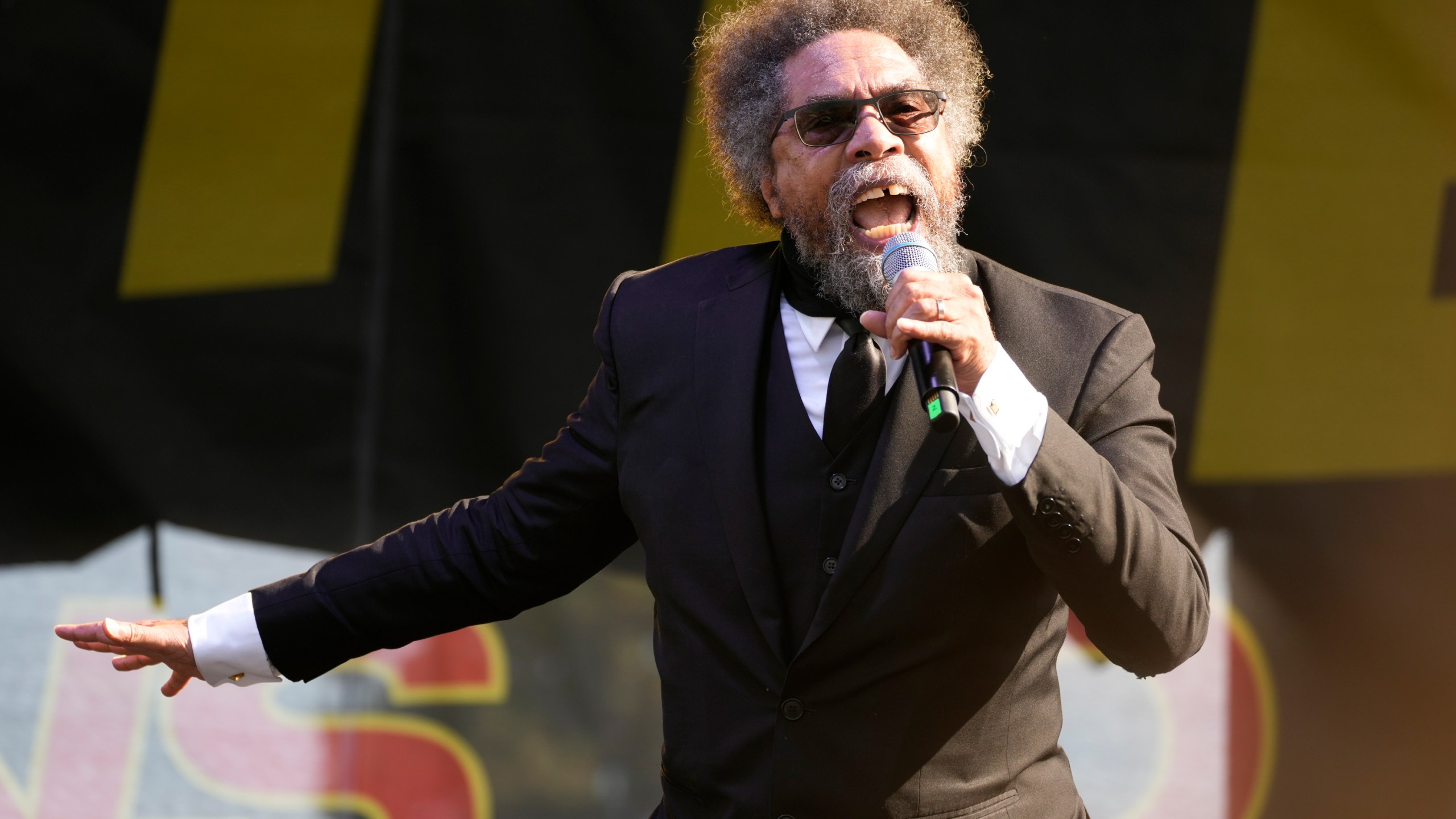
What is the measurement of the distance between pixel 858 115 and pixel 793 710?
817mm

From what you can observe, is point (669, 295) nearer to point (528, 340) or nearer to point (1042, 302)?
point (1042, 302)

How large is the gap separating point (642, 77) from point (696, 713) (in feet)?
6.53

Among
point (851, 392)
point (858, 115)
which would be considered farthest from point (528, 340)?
point (851, 392)

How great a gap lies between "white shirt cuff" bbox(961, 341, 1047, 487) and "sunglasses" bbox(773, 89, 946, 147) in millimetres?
547

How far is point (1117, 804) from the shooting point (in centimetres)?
322

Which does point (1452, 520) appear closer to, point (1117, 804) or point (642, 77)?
point (1117, 804)

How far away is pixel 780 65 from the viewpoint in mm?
1935

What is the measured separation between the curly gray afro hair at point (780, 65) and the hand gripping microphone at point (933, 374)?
49 centimetres

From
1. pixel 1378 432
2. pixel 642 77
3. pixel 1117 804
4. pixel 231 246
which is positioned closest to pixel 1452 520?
pixel 1378 432

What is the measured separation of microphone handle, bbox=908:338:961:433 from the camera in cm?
116

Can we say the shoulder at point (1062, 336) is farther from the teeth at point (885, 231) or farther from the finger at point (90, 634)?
the finger at point (90, 634)

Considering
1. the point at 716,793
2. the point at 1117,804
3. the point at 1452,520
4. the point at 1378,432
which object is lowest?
the point at 1117,804

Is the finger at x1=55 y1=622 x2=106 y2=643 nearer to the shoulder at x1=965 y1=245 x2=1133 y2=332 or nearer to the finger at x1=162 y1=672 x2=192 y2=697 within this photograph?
the finger at x1=162 y1=672 x2=192 y2=697

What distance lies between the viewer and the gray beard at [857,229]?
5.46ft
